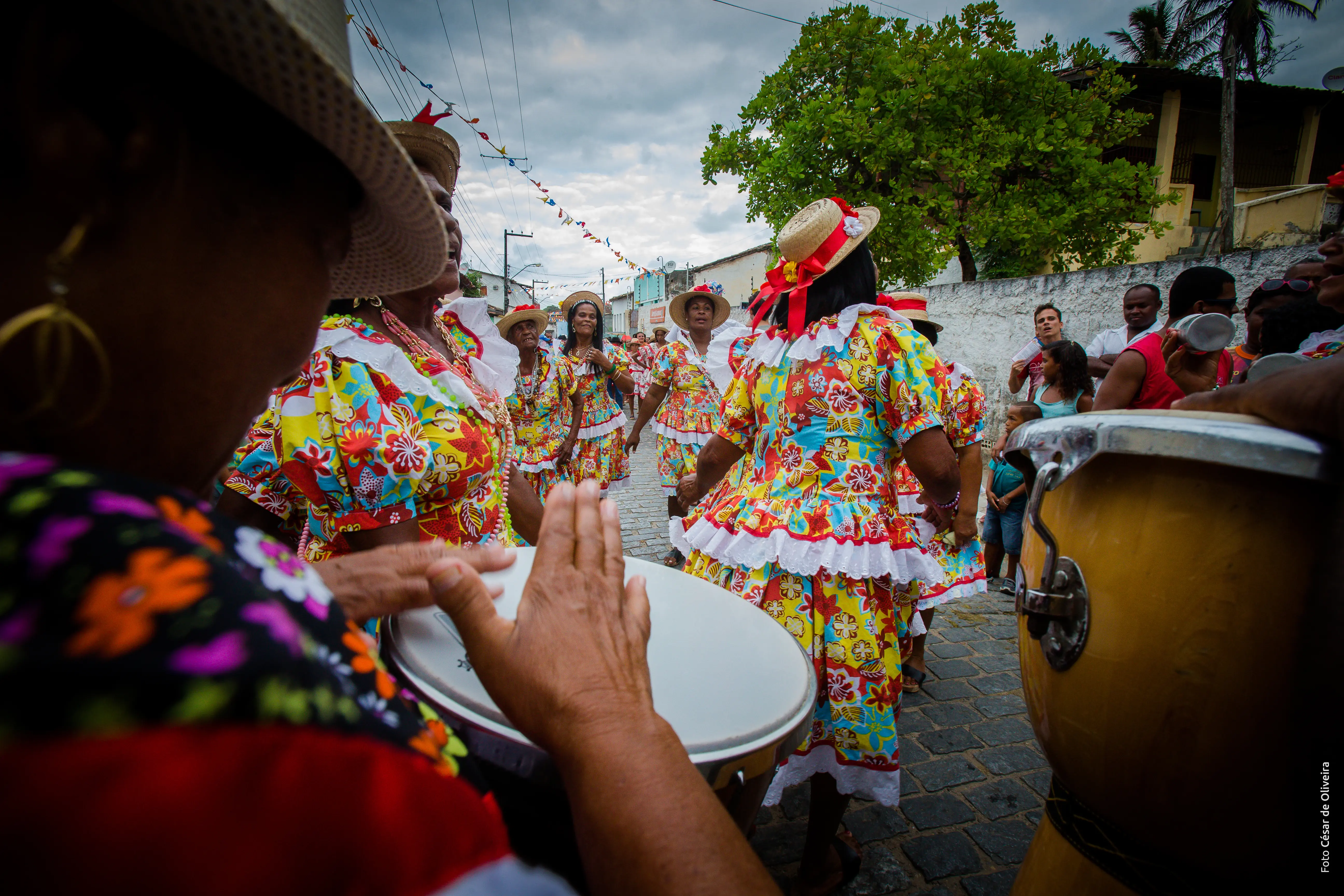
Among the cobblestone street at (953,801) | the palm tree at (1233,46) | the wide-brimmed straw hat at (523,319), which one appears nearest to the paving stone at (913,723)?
the cobblestone street at (953,801)

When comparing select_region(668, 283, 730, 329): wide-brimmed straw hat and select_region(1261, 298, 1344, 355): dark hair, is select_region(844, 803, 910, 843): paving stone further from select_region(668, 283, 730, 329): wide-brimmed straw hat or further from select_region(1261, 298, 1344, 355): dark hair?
select_region(668, 283, 730, 329): wide-brimmed straw hat

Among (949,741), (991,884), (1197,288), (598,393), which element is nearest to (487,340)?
(991,884)

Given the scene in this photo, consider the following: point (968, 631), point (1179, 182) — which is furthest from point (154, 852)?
point (1179, 182)

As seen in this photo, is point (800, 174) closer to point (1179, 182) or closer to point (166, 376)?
Answer: point (166, 376)

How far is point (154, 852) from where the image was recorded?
0.32m

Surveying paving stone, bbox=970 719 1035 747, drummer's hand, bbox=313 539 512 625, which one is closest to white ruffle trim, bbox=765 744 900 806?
paving stone, bbox=970 719 1035 747

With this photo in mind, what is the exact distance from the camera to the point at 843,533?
2021mm

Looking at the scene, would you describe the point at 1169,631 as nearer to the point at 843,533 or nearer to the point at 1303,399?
the point at 1303,399

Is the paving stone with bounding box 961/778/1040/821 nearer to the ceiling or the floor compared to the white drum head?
nearer to the floor

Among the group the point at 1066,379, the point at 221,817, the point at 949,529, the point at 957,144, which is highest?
the point at 957,144

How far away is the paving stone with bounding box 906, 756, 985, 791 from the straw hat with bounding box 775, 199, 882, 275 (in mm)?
2285

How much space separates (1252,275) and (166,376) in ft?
34.1

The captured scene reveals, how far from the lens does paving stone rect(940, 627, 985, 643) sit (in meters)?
4.05

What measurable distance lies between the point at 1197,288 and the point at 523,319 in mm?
5301
